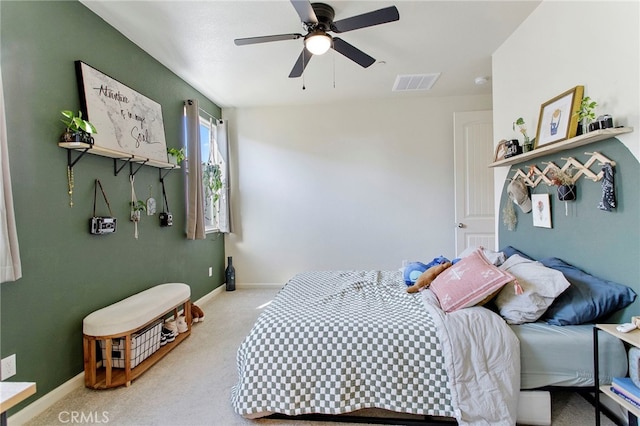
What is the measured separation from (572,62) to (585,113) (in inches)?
16.3

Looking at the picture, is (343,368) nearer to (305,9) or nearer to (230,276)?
(305,9)

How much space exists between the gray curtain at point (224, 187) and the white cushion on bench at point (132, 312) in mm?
1744

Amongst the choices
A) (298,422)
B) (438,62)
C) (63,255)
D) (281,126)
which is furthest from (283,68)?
(298,422)

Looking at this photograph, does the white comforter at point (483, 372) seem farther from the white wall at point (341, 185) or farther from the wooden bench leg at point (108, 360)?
the white wall at point (341, 185)

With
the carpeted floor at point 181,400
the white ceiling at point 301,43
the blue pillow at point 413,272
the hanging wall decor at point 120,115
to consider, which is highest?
the white ceiling at point 301,43

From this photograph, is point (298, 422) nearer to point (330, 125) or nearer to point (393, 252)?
point (393, 252)

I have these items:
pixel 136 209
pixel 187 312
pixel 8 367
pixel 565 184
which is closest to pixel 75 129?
pixel 136 209

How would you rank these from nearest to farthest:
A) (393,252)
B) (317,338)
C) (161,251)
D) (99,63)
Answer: (317,338) < (99,63) < (161,251) < (393,252)

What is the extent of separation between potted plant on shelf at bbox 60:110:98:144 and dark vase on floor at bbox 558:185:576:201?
311 cm

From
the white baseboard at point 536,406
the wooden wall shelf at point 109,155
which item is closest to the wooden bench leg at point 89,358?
the wooden wall shelf at point 109,155

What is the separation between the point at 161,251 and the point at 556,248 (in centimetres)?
335

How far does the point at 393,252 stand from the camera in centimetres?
432

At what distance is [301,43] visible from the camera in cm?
273

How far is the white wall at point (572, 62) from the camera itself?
1.60 metres
